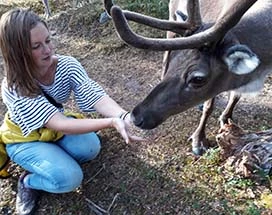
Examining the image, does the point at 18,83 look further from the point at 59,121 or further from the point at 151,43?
the point at 151,43

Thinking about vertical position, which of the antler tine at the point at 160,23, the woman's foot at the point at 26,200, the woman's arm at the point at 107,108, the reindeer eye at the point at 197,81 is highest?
the antler tine at the point at 160,23

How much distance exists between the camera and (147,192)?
4086 mm

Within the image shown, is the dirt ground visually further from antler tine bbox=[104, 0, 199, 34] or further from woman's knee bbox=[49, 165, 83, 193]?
antler tine bbox=[104, 0, 199, 34]

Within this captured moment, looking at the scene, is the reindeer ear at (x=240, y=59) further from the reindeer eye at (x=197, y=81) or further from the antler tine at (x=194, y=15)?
the antler tine at (x=194, y=15)

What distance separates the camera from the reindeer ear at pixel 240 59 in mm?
3555

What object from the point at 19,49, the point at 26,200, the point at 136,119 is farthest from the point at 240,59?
the point at 26,200

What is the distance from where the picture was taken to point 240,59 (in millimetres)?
3605

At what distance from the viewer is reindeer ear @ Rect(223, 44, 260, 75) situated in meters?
3.55

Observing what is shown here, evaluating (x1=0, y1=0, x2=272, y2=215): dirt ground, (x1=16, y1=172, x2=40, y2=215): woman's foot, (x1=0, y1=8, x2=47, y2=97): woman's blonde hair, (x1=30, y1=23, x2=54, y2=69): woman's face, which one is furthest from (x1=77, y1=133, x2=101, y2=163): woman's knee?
(x1=30, y1=23, x2=54, y2=69): woman's face

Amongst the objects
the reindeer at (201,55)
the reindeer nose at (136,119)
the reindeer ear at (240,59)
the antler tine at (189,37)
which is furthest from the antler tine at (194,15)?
the reindeer nose at (136,119)

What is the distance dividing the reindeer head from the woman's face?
0.47 m

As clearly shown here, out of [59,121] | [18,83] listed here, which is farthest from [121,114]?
[18,83]

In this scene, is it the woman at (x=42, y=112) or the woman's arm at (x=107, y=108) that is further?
the woman's arm at (x=107, y=108)

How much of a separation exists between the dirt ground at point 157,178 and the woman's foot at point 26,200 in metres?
0.08
